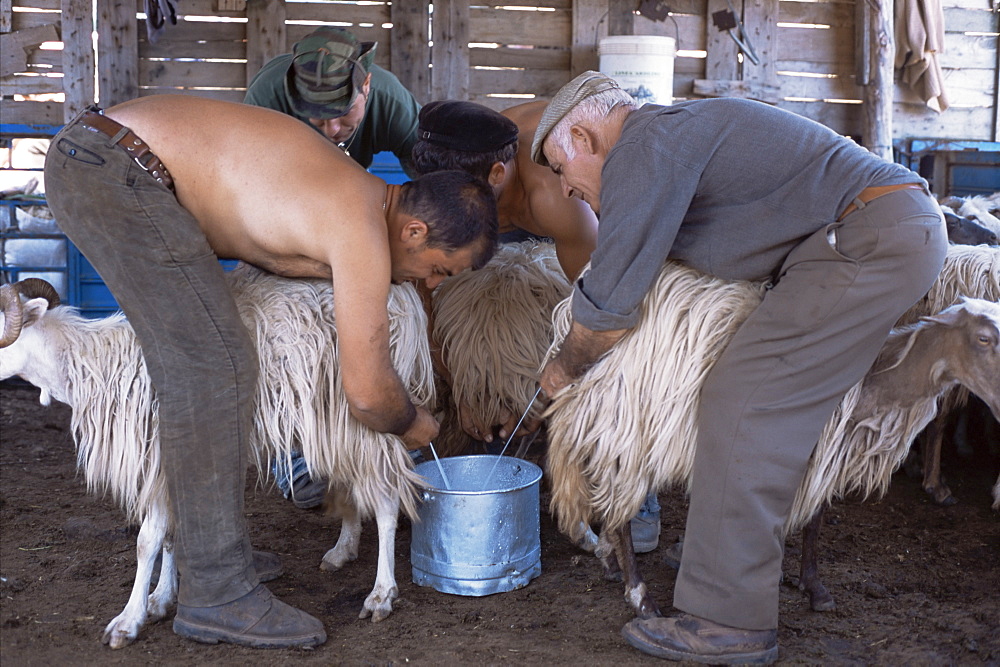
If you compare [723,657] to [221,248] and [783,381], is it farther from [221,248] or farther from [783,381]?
[221,248]

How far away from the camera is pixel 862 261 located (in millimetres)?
2699

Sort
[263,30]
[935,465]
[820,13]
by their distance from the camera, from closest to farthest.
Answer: [935,465]
[263,30]
[820,13]

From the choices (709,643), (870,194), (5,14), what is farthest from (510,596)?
(5,14)

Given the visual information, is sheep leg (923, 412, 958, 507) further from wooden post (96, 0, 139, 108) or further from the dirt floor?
wooden post (96, 0, 139, 108)

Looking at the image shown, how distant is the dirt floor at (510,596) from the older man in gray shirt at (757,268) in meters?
0.32

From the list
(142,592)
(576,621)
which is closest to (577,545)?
(576,621)

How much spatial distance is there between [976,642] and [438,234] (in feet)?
6.98

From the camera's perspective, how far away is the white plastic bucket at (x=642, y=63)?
759cm

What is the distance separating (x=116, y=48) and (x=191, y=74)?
2.04 ft

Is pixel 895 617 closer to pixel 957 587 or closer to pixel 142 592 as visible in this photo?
pixel 957 587

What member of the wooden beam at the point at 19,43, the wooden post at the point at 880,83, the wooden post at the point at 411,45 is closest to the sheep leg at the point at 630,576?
the wooden post at the point at 880,83

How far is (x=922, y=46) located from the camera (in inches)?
326

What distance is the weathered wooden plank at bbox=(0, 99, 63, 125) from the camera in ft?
26.0

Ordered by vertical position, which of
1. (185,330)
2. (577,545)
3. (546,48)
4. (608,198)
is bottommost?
(577,545)
